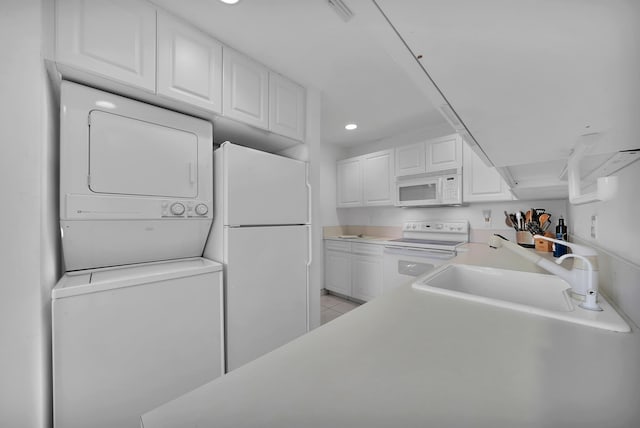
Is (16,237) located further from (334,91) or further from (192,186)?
(334,91)

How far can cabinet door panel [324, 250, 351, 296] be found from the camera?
Answer: 10.9 ft

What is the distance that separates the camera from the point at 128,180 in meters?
1.28

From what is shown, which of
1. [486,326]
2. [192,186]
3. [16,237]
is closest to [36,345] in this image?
[16,237]

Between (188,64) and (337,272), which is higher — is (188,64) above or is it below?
above

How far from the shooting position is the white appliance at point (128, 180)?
45.0 inches

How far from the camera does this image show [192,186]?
4.97ft

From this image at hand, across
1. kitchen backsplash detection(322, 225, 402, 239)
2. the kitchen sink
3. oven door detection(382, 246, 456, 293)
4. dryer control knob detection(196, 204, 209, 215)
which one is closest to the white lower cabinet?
oven door detection(382, 246, 456, 293)

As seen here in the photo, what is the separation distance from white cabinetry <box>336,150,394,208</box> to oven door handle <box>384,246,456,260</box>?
28.0 inches

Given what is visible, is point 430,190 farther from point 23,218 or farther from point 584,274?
point 23,218

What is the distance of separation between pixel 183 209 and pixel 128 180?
1.03 feet

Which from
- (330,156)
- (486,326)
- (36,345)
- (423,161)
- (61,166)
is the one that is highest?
(330,156)

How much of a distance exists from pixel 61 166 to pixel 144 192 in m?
0.34

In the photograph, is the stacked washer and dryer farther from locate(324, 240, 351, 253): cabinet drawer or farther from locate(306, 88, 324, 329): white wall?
locate(324, 240, 351, 253): cabinet drawer

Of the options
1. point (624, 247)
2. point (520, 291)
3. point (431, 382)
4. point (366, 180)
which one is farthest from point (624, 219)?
point (366, 180)
